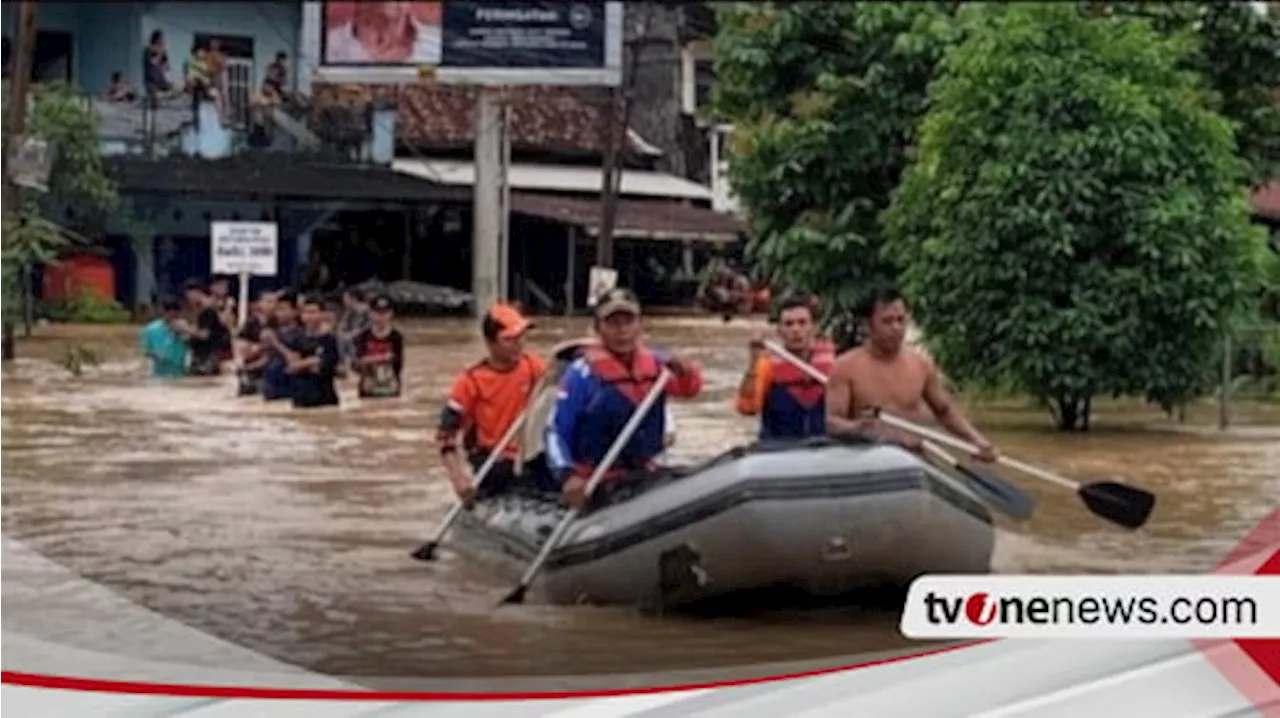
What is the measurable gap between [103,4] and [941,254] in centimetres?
81

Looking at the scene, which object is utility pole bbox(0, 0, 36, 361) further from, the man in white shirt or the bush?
the man in white shirt

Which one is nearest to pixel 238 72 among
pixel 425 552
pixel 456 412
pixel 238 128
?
pixel 238 128

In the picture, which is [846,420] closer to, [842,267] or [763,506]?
[842,267]

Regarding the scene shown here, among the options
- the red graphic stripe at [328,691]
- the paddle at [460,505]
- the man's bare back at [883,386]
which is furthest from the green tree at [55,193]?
the man's bare back at [883,386]

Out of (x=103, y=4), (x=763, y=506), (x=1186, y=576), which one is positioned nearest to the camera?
(x=103, y=4)

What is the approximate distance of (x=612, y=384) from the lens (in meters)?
2.22

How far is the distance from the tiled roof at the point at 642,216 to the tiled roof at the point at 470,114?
48 millimetres

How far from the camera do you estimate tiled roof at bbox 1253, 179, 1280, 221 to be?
7.34ft

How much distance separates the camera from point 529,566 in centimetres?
231

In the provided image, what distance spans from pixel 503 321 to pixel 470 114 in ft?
0.67

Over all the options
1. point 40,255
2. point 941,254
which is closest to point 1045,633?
point 941,254

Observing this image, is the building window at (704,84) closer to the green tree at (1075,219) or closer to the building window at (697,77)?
the building window at (697,77)

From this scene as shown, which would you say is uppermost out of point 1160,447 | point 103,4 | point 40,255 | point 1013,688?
point 103,4

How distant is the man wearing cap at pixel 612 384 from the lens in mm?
2199
